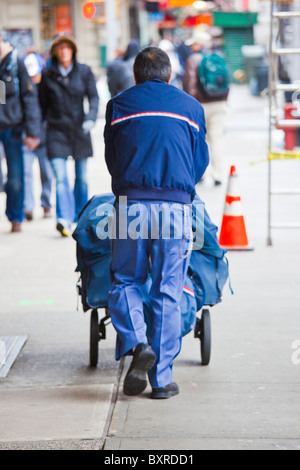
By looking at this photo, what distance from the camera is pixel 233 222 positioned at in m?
9.05

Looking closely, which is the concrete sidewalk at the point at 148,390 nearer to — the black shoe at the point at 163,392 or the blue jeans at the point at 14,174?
the black shoe at the point at 163,392

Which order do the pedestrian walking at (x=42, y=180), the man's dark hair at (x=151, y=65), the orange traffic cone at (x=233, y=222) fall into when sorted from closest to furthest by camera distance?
1. the man's dark hair at (x=151, y=65)
2. the orange traffic cone at (x=233, y=222)
3. the pedestrian walking at (x=42, y=180)

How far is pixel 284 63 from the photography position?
18.8m

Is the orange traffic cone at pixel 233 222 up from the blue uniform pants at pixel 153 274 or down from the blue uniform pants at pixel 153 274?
down

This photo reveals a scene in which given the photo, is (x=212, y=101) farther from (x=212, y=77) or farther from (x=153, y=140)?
(x=153, y=140)

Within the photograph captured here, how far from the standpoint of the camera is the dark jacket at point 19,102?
10086mm

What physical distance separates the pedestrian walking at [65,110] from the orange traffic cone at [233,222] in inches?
72.5

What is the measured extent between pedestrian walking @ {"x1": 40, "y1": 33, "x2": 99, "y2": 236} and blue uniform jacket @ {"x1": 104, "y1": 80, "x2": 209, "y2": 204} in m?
4.94

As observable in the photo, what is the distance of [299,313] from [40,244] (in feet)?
11.8

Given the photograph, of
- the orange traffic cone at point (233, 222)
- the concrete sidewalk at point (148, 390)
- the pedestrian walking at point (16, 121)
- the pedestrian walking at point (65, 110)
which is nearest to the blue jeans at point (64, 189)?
the pedestrian walking at point (65, 110)

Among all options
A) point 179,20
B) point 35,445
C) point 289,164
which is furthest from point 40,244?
point 179,20

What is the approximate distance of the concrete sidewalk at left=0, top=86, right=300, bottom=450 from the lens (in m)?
4.68

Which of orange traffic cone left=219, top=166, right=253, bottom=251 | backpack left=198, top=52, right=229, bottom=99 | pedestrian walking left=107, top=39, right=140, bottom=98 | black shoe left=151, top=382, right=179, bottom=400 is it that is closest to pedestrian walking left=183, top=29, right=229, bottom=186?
backpack left=198, top=52, right=229, bottom=99
